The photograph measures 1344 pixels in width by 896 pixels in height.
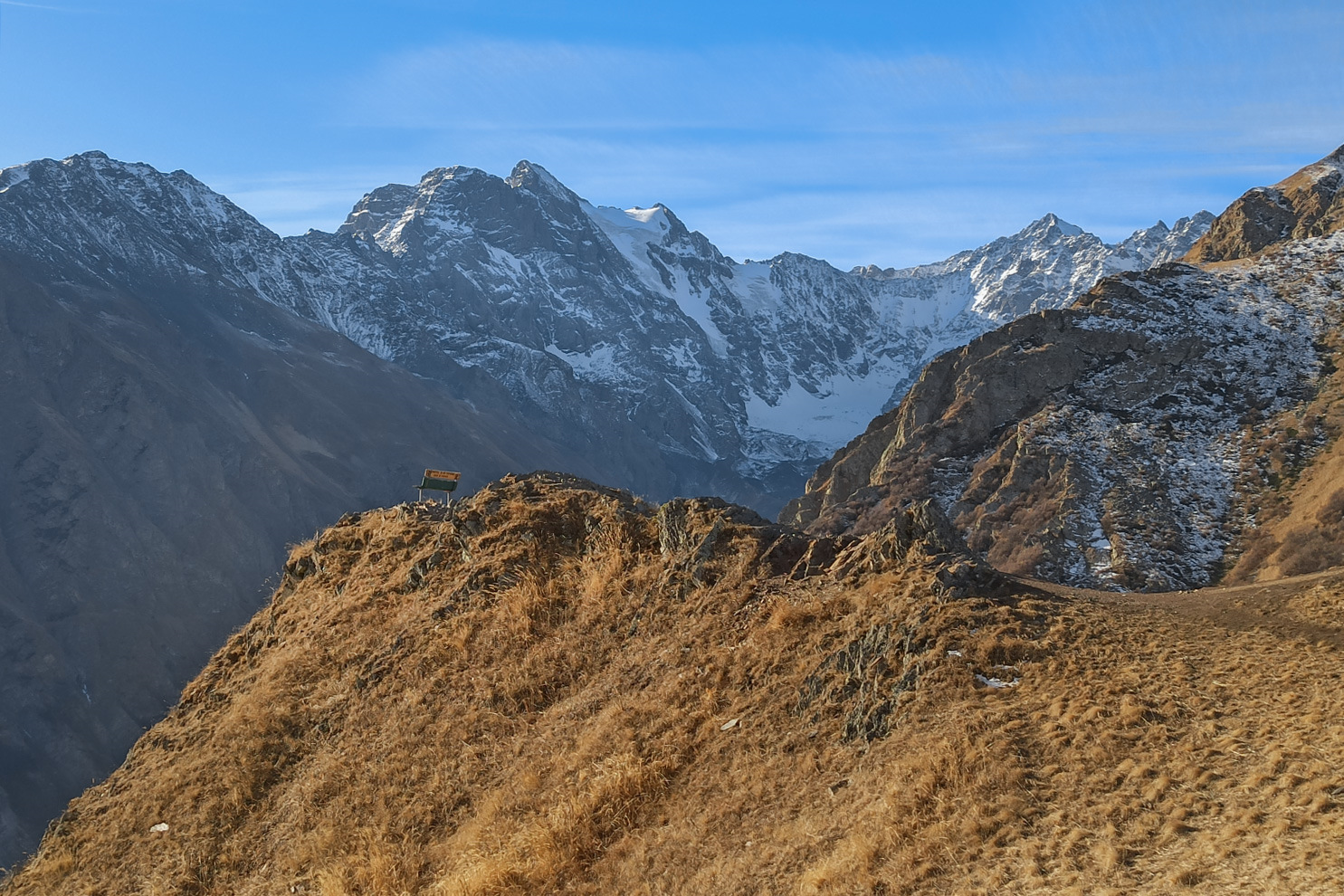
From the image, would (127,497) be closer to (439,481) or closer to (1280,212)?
(1280,212)

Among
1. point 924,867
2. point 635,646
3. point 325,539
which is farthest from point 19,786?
point 924,867

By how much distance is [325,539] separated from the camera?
21.5 metres

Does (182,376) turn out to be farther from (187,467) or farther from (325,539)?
(325,539)

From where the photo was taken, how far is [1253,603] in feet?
52.4

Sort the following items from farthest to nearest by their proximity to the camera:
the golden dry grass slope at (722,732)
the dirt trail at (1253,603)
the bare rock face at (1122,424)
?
the bare rock face at (1122,424) → the dirt trail at (1253,603) → the golden dry grass slope at (722,732)

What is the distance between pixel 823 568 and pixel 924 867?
262 inches

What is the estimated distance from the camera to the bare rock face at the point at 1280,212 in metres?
75.9

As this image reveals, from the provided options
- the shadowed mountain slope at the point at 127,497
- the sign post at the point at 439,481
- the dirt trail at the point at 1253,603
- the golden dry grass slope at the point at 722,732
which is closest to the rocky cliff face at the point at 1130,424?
the dirt trail at the point at 1253,603

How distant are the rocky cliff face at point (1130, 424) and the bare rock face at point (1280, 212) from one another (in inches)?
393

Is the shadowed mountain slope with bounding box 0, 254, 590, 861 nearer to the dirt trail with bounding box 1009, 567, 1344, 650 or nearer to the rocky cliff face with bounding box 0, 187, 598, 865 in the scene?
the rocky cliff face with bounding box 0, 187, 598, 865

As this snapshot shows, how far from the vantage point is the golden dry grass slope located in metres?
10.1

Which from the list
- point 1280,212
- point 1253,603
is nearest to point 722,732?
point 1253,603

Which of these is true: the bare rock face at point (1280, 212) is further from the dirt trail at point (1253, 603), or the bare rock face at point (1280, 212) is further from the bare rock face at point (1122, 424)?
the dirt trail at point (1253, 603)

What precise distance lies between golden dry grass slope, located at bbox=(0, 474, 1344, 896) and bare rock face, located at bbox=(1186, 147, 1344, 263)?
237 feet
